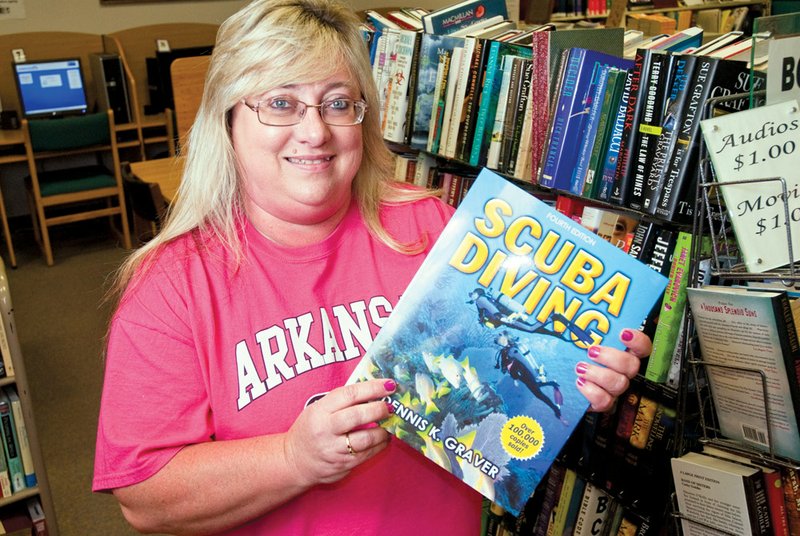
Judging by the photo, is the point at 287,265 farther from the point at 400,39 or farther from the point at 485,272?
the point at 400,39

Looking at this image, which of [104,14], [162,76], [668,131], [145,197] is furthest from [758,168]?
[104,14]

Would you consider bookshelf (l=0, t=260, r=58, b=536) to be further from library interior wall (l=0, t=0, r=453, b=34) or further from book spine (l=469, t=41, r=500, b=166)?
library interior wall (l=0, t=0, r=453, b=34)

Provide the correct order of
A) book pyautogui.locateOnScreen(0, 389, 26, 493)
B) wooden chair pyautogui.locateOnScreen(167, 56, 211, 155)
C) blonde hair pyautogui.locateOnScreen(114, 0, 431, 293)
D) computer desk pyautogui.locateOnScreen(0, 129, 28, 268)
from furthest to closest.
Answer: computer desk pyautogui.locateOnScreen(0, 129, 28, 268)
wooden chair pyautogui.locateOnScreen(167, 56, 211, 155)
book pyautogui.locateOnScreen(0, 389, 26, 493)
blonde hair pyautogui.locateOnScreen(114, 0, 431, 293)

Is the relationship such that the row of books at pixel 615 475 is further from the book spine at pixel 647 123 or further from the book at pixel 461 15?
the book at pixel 461 15

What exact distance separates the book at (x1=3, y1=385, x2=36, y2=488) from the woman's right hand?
1.59 m

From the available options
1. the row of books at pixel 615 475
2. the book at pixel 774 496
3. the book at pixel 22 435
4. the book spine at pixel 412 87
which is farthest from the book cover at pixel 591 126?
the book at pixel 22 435

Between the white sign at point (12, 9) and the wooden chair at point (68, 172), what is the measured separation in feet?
4.04

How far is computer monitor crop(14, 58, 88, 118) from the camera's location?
5211 mm

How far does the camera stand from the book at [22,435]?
7.16ft

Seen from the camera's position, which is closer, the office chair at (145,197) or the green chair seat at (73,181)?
the office chair at (145,197)

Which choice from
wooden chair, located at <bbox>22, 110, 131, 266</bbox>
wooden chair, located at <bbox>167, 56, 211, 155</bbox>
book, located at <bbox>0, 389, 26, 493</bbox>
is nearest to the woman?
book, located at <bbox>0, 389, 26, 493</bbox>

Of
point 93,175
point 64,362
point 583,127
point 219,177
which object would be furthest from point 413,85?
point 93,175

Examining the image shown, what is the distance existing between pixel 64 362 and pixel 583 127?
3187 mm

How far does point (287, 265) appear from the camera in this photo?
3.83 feet
